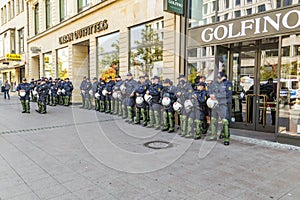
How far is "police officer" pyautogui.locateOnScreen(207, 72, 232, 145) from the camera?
21.8ft

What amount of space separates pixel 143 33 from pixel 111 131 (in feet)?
18.3

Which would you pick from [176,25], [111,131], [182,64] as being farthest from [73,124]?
[176,25]

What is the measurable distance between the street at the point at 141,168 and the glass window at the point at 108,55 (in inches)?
274

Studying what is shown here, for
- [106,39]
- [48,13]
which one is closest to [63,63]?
[48,13]

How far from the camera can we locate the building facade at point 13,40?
28.7 metres

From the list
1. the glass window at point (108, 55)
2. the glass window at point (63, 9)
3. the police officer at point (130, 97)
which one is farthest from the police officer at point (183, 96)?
the glass window at point (63, 9)

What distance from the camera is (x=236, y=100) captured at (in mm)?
8547

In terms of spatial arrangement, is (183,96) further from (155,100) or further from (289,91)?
(289,91)

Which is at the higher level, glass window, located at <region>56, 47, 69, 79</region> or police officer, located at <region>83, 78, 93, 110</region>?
glass window, located at <region>56, 47, 69, 79</region>

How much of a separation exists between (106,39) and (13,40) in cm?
2443

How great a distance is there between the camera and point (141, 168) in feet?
15.6

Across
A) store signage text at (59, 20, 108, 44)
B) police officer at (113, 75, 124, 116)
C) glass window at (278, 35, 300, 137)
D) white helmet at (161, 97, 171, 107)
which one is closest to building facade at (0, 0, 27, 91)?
store signage text at (59, 20, 108, 44)

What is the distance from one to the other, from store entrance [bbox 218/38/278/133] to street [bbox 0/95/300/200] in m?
1.35

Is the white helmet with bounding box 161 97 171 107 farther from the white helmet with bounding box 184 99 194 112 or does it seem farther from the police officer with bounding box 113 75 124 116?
the police officer with bounding box 113 75 124 116
